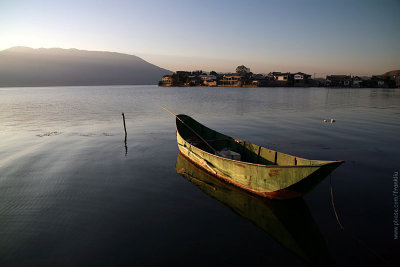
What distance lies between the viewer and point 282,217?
8750 mm

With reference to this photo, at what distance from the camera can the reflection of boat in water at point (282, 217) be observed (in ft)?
23.7

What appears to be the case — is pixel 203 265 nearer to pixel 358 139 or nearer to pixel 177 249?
pixel 177 249

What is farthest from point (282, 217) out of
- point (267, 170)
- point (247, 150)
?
point (247, 150)

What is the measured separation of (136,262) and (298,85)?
135 meters

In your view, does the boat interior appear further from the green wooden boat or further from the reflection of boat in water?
the reflection of boat in water

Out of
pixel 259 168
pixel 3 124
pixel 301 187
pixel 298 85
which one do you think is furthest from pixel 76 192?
pixel 298 85

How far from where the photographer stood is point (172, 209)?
9.35 m

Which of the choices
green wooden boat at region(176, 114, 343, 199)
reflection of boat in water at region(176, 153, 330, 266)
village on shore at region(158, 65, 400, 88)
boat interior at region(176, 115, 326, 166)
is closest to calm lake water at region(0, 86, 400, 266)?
reflection of boat in water at region(176, 153, 330, 266)

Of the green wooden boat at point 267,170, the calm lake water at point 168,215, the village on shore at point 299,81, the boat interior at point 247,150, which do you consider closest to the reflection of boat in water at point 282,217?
the calm lake water at point 168,215

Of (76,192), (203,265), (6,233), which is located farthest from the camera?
(76,192)

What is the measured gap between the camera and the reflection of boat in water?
23.7 feet

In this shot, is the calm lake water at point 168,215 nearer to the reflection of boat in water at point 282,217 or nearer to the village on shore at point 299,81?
the reflection of boat in water at point 282,217

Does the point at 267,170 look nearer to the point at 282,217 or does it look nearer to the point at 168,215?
the point at 282,217

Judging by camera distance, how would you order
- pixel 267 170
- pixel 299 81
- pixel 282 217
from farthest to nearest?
pixel 299 81 < pixel 282 217 < pixel 267 170
